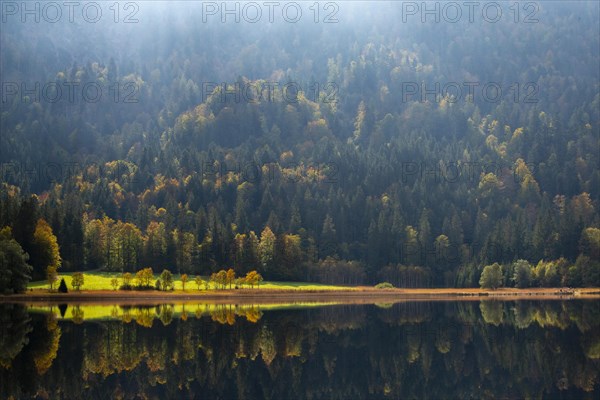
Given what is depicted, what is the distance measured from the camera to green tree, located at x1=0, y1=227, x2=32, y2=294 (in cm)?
13300

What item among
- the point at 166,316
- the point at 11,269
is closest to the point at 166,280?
the point at 11,269

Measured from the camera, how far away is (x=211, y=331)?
271ft

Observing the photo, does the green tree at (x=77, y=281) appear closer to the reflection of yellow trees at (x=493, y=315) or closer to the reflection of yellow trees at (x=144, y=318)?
the reflection of yellow trees at (x=144, y=318)

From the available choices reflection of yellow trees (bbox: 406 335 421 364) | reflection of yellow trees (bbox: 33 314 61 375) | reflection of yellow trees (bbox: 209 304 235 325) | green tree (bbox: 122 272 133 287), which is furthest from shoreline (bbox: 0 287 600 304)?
reflection of yellow trees (bbox: 406 335 421 364)

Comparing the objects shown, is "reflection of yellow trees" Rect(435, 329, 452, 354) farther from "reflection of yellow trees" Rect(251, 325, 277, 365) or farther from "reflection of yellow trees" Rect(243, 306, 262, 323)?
"reflection of yellow trees" Rect(243, 306, 262, 323)

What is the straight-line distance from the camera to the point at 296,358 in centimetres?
6450

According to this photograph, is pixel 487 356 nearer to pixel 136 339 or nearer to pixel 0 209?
pixel 136 339

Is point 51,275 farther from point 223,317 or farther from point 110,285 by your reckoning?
point 223,317

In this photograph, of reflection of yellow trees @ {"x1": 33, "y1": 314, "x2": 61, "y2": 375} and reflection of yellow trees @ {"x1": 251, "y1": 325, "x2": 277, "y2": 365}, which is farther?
reflection of yellow trees @ {"x1": 251, "y1": 325, "x2": 277, "y2": 365}

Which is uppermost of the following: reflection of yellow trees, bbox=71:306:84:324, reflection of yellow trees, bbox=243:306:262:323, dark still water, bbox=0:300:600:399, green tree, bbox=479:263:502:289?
green tree, bbox=479:263:502:289

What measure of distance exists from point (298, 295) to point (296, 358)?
369 ft

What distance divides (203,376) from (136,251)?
142558 mm

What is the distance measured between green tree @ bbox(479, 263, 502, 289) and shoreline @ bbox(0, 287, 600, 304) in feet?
6.92

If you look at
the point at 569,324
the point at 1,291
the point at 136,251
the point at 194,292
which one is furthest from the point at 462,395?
the point at 136,251
